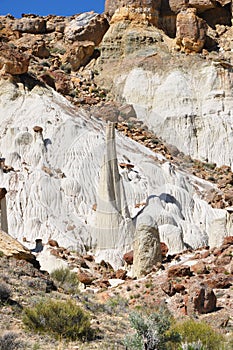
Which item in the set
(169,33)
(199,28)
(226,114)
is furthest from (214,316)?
(169,33)

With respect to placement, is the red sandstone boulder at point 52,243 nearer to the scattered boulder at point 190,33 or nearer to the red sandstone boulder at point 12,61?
the red sandstone boulder at point 12,61

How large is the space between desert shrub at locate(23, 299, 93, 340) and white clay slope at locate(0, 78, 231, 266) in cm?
1571

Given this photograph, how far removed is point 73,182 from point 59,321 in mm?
22298

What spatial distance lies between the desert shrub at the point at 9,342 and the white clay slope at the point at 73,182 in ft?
57.0

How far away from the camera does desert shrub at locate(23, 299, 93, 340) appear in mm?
11273

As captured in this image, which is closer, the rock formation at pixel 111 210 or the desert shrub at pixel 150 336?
the desert shrub at pixel 150 336

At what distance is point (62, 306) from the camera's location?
1172cm

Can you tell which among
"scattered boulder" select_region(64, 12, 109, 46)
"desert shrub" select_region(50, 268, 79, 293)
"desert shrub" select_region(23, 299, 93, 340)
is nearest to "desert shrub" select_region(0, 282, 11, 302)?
"desert shrub" select_region(23, 299, 93, 340)

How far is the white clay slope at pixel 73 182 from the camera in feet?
98.8

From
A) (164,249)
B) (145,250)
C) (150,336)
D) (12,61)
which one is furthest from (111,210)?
(150,336)

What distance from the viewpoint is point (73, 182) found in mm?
33594

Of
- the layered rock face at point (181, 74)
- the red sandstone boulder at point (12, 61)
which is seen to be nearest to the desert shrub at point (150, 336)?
the red sandstone boulder at point (12, 61)

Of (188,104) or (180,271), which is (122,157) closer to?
(188,104)

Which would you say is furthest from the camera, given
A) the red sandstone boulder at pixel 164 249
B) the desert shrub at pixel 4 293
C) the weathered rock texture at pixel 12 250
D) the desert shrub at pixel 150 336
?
the red sandstone boulder at pixel 164 249
